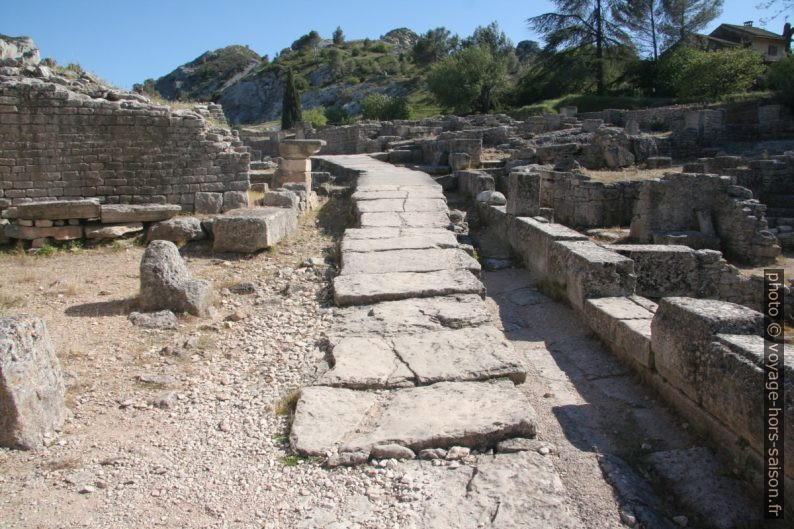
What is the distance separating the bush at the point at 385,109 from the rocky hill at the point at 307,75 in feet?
35.4

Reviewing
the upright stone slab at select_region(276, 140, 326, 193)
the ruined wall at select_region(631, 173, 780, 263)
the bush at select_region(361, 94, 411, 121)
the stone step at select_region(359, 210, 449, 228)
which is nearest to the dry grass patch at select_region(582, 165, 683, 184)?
the ruined wall at select_region(631, 173, 780, 263)

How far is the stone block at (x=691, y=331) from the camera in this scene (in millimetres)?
3338

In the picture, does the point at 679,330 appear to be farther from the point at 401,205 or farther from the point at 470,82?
the point at 470,82

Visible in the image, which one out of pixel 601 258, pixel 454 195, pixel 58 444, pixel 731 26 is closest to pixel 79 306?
pixel 58 444

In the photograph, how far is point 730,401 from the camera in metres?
3.09

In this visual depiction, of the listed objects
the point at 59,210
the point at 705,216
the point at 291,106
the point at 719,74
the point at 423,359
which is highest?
the point at 291,106

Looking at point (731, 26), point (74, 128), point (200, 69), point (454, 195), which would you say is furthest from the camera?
point (200, 69)

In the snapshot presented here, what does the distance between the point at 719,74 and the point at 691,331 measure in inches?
1210

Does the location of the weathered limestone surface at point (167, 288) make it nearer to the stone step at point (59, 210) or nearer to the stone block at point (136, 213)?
the stone block at point (136, 213)

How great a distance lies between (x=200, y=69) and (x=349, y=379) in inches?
4343

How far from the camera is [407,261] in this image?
6.05 m

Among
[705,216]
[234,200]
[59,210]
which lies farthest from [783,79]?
[59,210]

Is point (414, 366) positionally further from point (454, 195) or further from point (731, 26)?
point (731, 26)

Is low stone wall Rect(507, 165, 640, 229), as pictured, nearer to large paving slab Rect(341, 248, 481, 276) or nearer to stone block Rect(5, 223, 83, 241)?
large paving slab Rect(341, 248, 481, 276)
